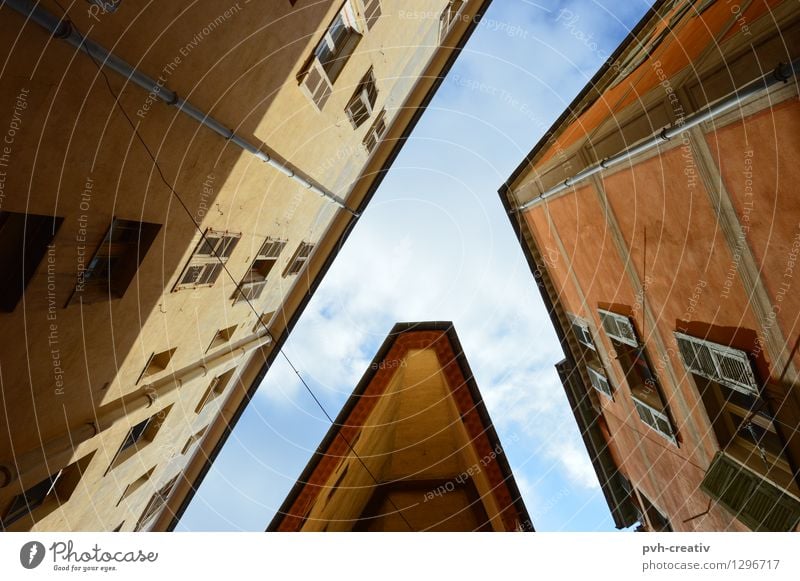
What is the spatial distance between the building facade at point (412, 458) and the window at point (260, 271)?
5422 millimetres

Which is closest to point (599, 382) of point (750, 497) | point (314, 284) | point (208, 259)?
point (750, 497)

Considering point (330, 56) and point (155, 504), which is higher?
point (330, 56)

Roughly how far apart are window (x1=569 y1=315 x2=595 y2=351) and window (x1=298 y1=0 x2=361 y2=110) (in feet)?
39.0

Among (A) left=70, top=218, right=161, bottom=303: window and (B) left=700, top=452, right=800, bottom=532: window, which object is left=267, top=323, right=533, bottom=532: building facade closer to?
(B) left=700, top=452, right=800, bottom=532: window

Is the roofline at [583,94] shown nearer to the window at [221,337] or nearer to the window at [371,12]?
the window at [371,12]

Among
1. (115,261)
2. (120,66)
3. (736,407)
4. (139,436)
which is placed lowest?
(139,436)

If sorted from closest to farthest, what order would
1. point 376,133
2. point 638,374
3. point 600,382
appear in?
1. point 638,374
2. point 600,382
3. point 376,133

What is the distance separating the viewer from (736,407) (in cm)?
802

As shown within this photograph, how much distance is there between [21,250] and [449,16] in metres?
15.7

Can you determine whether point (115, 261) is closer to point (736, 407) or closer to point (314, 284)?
point (314, 284)
